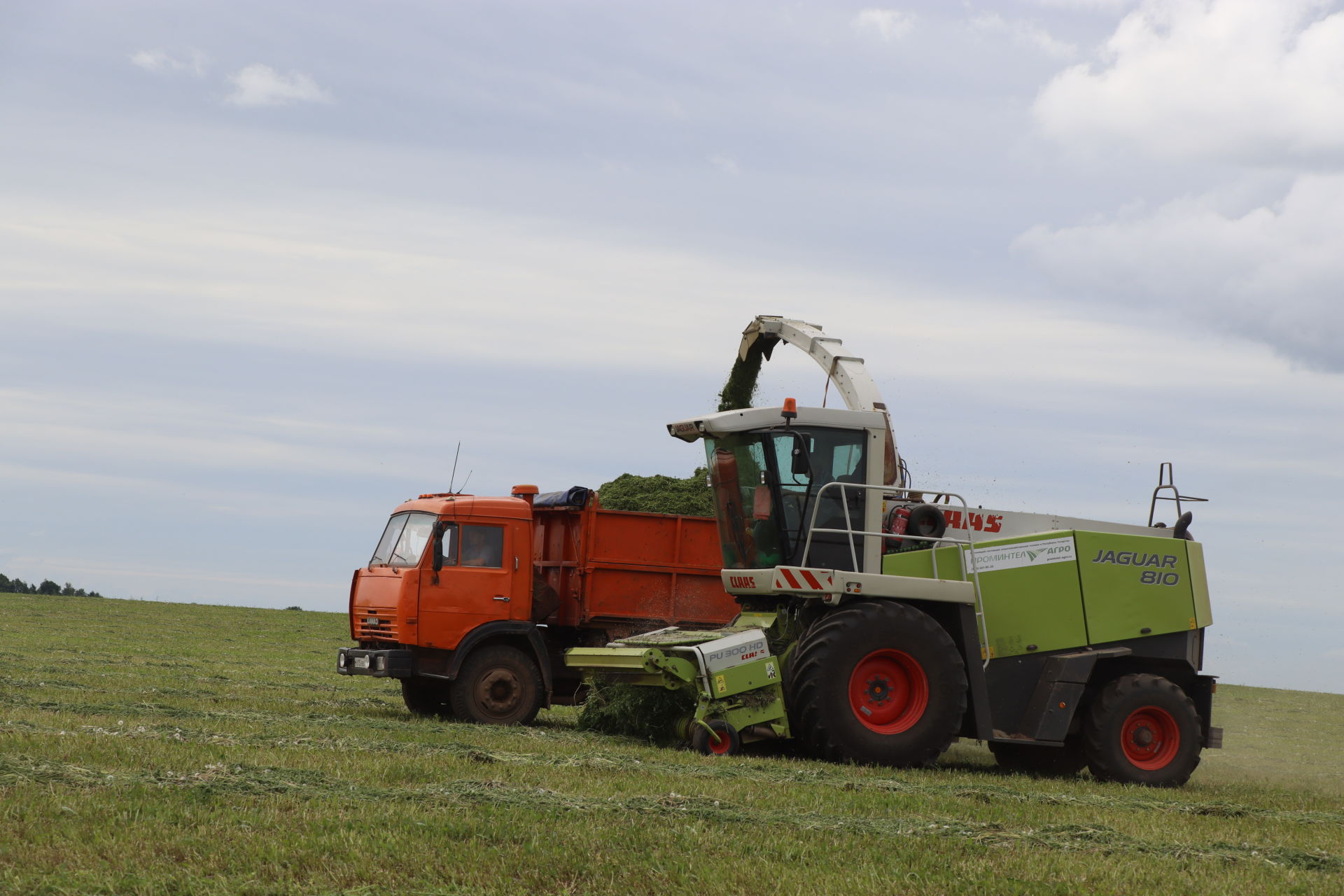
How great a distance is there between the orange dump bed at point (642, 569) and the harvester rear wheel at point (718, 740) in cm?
293

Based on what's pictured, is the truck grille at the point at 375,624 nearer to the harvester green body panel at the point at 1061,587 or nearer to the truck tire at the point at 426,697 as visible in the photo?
the truck tire at the point at 426,697

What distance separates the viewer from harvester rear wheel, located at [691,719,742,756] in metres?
11.7

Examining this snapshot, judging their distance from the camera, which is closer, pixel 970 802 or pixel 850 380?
pixel 970 802

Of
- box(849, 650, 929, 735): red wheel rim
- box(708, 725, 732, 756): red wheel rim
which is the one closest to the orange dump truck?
box(708, 725, 732, 756): red wheel rim

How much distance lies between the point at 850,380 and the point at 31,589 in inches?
1553

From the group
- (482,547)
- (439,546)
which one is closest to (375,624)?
(439,546)

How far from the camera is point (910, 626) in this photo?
11977mm

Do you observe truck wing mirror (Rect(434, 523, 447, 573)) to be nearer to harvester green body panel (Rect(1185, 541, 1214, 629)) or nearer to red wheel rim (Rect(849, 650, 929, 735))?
red wheel rim (Rect(849, 650, 929, 735))

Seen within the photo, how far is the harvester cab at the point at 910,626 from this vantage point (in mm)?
11805

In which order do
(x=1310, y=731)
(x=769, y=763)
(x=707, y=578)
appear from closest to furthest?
(x=769, y=763)
(x=707, y=578)
(x=1310, y=731)

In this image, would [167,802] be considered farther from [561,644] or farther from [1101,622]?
[1101,622]

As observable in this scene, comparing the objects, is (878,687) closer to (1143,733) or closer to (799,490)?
(799,490)

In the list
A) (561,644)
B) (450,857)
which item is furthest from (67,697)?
(450,857)

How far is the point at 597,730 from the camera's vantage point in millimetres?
13617
